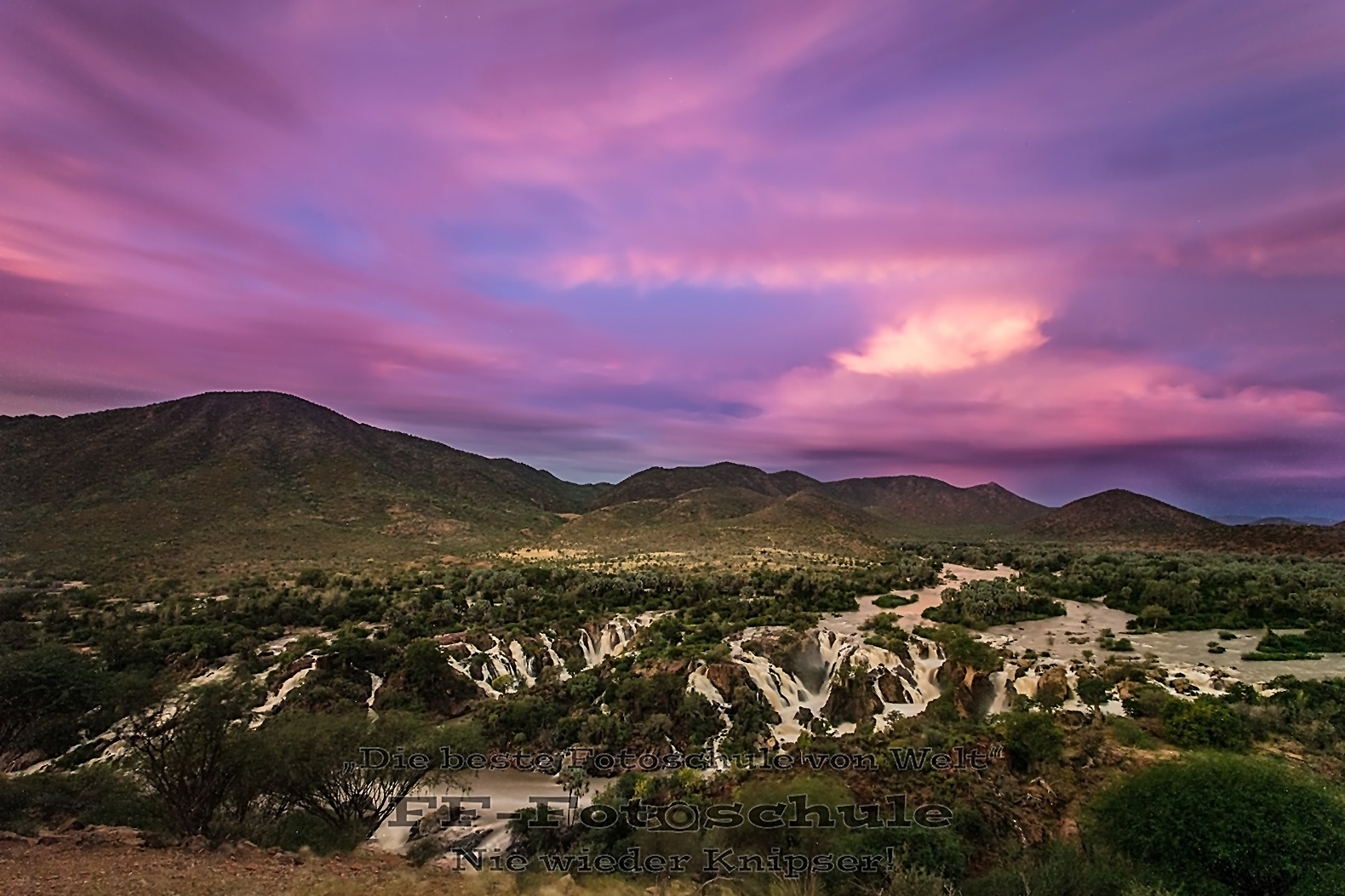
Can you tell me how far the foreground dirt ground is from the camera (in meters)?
12.1

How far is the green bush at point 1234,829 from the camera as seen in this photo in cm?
1285

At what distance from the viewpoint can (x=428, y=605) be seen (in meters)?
49.8

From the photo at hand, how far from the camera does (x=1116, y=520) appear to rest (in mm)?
140625

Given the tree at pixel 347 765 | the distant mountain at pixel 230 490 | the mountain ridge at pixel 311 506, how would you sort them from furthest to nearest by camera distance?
1. the mountain ridge at pixel 311 506
2. the distant mountain at pixel 230 490
3. the tree at pixel 347 765

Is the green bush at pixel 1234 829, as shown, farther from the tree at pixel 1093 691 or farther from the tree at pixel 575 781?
the tree at pixel 575 781

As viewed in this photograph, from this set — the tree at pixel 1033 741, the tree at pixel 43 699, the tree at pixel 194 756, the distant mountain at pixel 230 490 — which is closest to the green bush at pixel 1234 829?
the tree at pixel 1033 741

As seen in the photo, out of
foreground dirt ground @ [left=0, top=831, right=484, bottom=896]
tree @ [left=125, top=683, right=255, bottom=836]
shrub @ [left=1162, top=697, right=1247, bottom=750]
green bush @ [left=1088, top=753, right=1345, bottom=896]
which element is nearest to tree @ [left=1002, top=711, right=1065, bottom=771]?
shrub @ [left=1162, top=697, right=1247, bottom=750]

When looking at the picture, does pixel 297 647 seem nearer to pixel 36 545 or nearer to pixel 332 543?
pixel 332 543

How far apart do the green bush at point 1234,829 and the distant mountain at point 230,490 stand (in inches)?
3287

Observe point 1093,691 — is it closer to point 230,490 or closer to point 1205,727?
point 1205,727

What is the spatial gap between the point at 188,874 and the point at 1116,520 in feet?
580

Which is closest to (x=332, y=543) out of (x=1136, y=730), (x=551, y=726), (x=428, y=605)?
(x=428, y=605)

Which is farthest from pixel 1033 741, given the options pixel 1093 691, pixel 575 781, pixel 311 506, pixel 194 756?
pixel 311 506

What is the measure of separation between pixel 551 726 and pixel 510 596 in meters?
18.6
